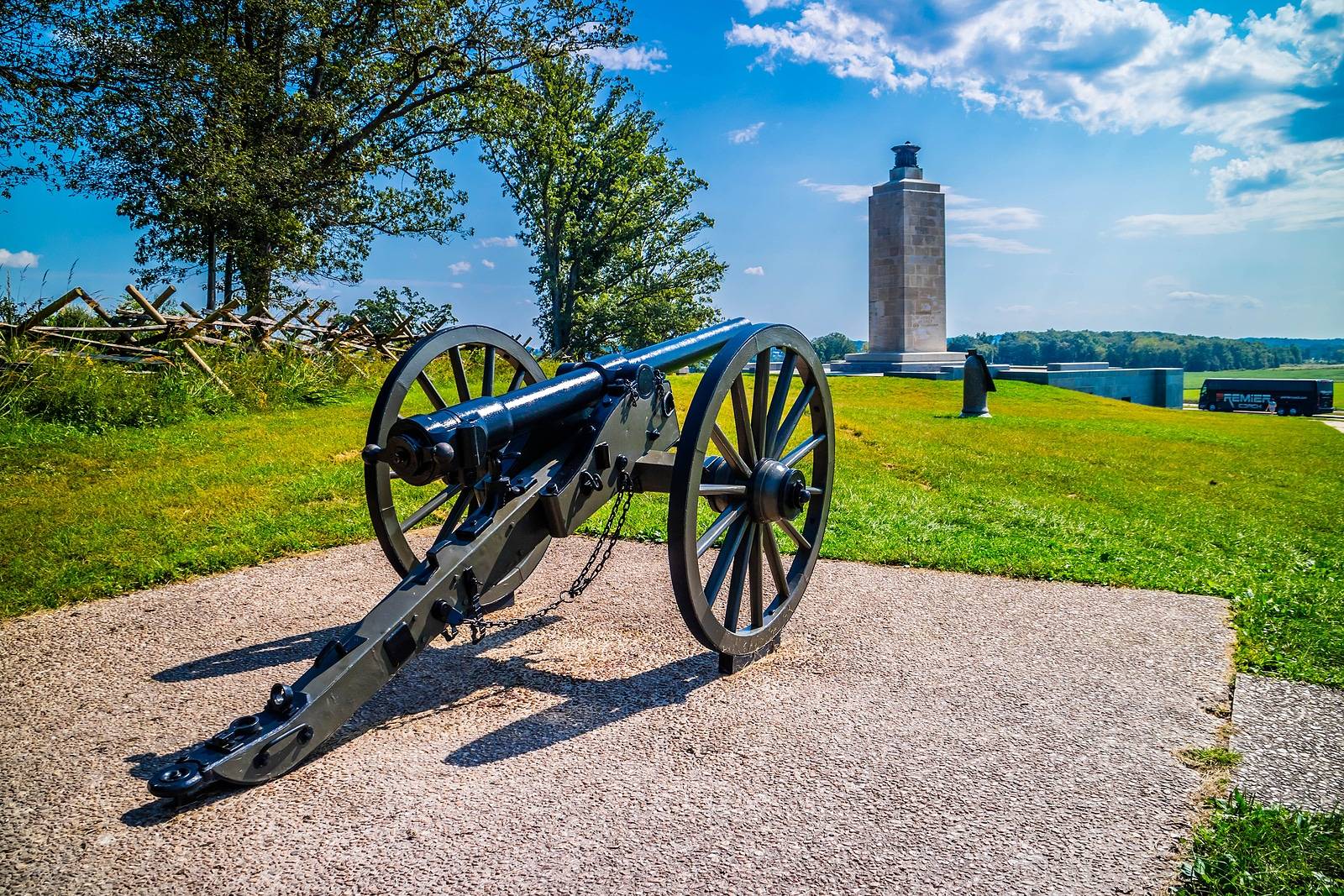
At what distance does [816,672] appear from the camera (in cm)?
444

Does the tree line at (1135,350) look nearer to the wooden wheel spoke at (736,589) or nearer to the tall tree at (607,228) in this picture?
the tall tree at (607,228)

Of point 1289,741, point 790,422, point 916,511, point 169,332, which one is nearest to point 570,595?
point 790,422

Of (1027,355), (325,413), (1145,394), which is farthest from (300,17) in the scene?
(1027,355)

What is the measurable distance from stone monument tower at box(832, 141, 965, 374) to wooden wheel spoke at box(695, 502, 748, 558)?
30181 mm

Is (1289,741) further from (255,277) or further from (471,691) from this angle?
(255,277)

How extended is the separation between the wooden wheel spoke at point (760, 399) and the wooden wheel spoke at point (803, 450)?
19 cm

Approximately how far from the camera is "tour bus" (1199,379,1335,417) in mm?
34531

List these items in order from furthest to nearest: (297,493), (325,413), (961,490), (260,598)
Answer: (325,413) → (961,490) → (297,493) → (260,598)

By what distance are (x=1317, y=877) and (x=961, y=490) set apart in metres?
7.16

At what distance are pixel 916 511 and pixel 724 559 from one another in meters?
4.86

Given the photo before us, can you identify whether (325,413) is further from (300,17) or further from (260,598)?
(300,17)

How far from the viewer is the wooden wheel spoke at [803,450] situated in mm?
4629

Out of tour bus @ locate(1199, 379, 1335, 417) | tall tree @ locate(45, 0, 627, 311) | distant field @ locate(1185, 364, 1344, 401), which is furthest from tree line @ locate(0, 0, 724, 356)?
distant field @ locate(1185, 364, 1344, 401)

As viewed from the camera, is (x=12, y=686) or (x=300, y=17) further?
(x=300, y=17)
